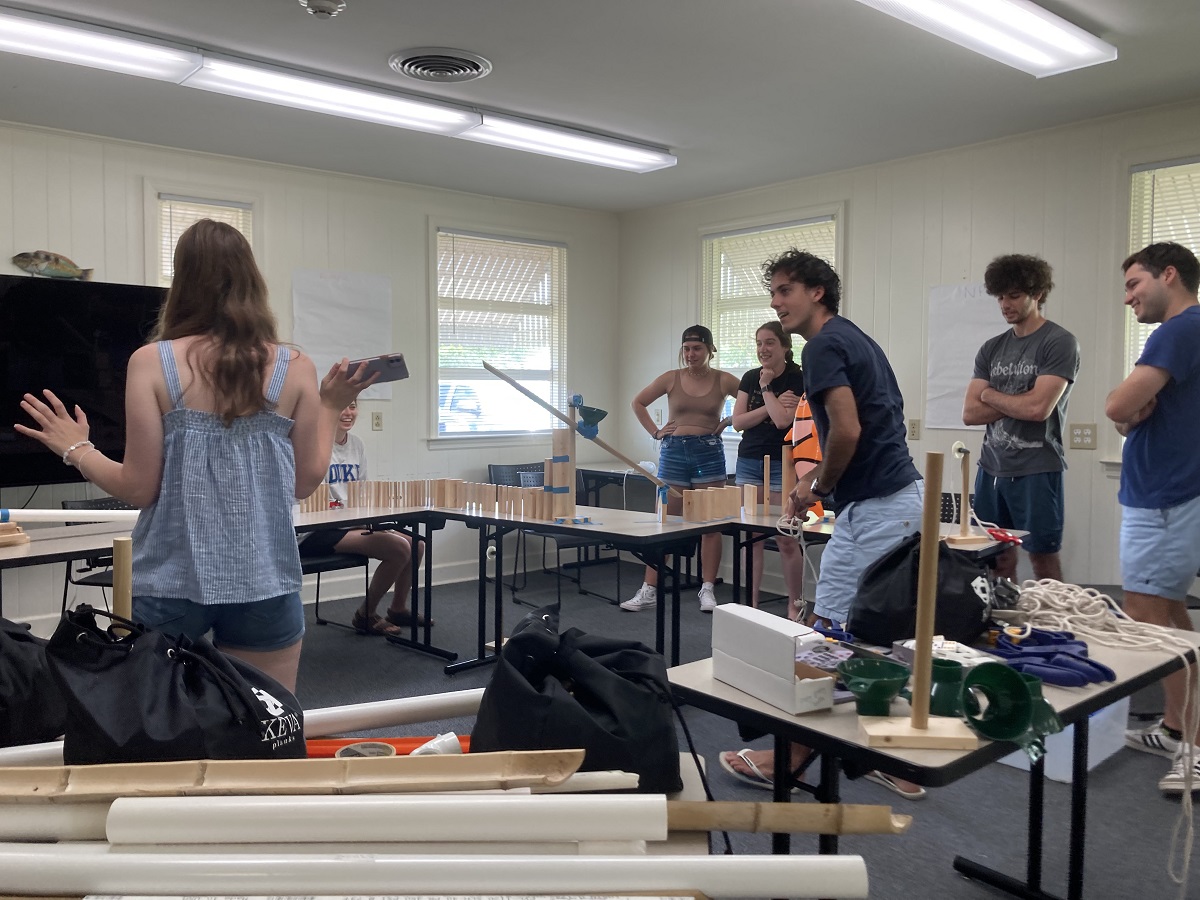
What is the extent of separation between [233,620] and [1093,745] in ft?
8.89

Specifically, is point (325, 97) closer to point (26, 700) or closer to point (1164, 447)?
point (26, 700)

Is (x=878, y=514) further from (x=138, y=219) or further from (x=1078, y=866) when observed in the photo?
(x=138, y=219)

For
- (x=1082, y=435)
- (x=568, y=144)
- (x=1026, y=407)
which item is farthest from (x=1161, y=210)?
(x=568, y=144)

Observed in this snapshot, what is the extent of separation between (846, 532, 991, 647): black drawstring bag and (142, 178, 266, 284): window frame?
13.0 ft

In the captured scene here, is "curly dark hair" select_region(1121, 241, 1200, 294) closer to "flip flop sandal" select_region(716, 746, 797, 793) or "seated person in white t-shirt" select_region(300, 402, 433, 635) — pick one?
"flip flop sandal" select_region(716, 746, 797, 793)

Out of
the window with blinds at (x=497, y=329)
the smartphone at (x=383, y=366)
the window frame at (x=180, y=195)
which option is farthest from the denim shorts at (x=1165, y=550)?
the window with blinds at (x=497, y=329)

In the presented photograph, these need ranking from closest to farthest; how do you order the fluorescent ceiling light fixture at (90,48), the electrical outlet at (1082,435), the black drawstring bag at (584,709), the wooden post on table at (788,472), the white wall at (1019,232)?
the black drawstring bag at (584,709) → the fluorescent ceiling light fixture at (90,48) → the wooden post on table at (788,472) → the white wall at (1019,232) → the electrical outlet at (1082,435)

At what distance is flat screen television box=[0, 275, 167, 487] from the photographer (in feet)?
13.8


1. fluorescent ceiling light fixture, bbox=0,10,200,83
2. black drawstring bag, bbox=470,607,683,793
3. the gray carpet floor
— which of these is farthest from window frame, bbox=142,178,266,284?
black drawstring bag, bbox=470,607,683,793

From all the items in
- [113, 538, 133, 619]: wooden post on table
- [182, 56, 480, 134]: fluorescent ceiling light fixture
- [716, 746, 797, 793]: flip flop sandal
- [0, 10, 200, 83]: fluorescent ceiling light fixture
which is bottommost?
[716, 746, 797, 793]: flip flop sandal

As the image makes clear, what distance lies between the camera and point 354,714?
1.47 m

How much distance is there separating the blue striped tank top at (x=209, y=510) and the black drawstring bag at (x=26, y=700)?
0.21m

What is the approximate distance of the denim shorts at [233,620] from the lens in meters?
1.74

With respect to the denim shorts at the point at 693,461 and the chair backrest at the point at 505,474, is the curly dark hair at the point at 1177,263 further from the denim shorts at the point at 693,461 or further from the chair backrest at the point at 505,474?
the chair backrest at the point at 505,474
